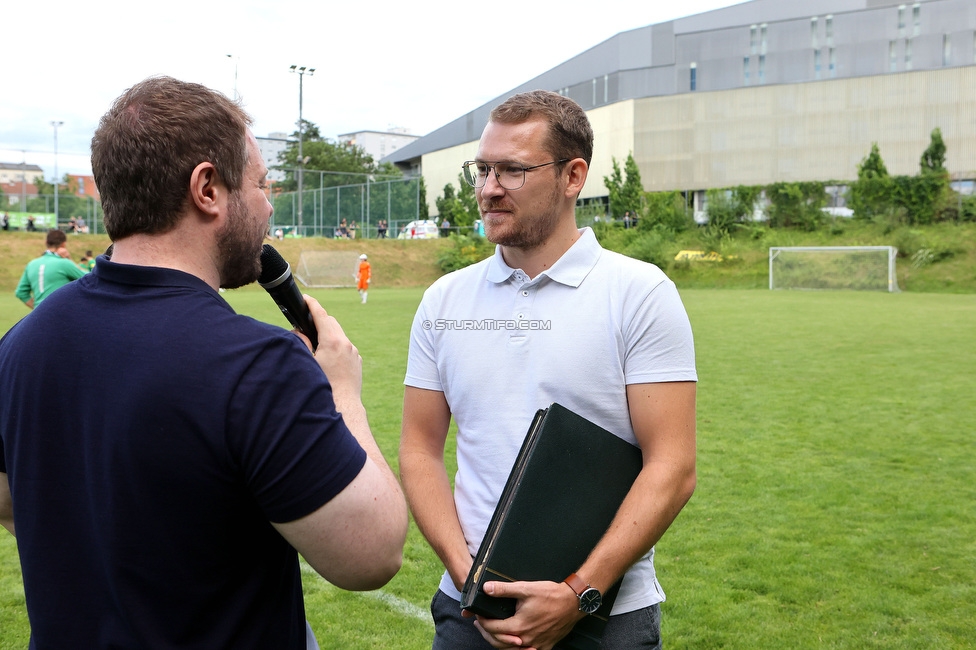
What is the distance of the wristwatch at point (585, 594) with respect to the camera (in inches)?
81.0

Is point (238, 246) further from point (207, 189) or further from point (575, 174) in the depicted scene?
point (575, 174)

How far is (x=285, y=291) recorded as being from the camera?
1879 millimetres

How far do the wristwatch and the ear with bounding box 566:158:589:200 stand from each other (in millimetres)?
1106

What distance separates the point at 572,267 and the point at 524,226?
185mm

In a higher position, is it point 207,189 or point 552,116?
point 552,116

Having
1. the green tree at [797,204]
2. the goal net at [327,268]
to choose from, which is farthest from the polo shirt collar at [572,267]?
the green tree at [797,204]

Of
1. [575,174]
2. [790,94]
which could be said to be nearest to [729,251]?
[790,94]

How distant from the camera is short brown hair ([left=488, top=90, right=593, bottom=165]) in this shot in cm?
248

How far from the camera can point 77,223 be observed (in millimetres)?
47188

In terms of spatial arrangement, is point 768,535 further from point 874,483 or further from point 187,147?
point 187,147

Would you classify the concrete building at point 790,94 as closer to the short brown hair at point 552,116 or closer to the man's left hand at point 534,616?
the short brown hair at point 552,116

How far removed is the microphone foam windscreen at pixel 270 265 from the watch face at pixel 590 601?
103 centimetres

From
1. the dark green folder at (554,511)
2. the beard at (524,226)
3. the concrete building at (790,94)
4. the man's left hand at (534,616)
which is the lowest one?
the man's left hand at (534,616)

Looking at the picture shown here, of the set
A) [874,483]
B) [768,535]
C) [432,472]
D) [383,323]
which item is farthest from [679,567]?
[383,323]
